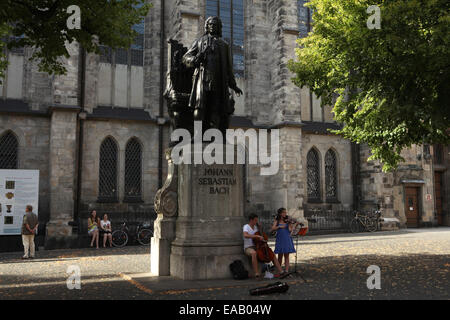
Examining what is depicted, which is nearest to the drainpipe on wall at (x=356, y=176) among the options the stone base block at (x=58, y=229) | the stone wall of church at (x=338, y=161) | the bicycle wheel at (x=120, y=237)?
the stone wall of church at (x=338, y=161)

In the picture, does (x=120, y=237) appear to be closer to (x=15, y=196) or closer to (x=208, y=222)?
(x=15, y=196)

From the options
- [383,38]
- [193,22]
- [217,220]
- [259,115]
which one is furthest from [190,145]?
[259,115]

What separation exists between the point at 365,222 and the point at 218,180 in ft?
53.4

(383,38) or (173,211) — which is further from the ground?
(383,38)

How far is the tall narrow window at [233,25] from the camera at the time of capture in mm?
22375

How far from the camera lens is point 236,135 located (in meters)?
21.6

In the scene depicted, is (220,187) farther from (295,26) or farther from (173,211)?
(295,26)

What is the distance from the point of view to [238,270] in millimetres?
7086

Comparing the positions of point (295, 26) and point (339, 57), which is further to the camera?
point (295, 26)

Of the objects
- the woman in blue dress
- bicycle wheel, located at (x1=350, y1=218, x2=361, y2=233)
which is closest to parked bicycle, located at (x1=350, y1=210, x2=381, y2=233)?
bicycle wheel, located at (x1=350, y1=218, x2=361, y2=233)

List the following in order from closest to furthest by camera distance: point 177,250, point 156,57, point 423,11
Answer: point 177,250 → point 423,11 → point 156,57

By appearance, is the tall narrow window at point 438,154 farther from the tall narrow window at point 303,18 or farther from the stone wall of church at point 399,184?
the tall narrow window at point 303,18

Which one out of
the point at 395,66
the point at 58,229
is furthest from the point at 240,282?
the point at 58,229

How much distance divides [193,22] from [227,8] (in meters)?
4.18
